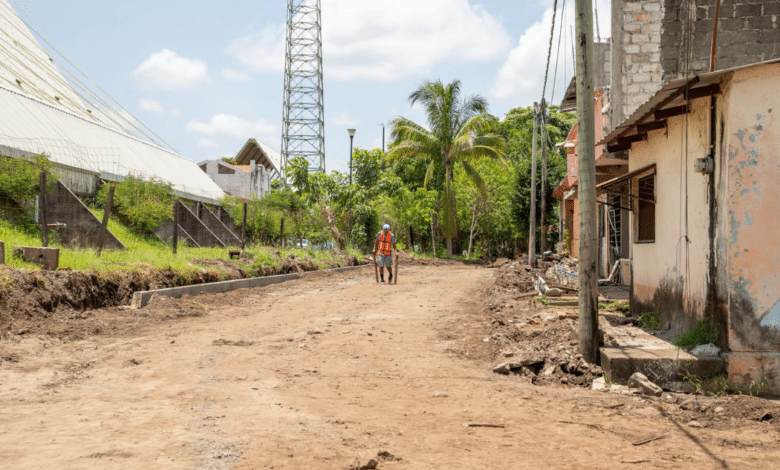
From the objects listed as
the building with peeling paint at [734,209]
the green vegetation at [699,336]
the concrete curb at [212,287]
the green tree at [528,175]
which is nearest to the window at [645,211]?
the building with peeling paint at [734,209]

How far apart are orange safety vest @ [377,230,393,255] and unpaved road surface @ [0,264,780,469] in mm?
8852

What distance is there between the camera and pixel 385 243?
1888 cm

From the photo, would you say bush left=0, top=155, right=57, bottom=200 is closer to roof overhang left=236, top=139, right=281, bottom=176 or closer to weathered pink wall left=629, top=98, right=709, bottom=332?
weathered pink wall left=629, top=98, right=709, bottom=332

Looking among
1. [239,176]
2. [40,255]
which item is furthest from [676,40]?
[239,176]

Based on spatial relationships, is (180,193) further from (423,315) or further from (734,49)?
(734,49)

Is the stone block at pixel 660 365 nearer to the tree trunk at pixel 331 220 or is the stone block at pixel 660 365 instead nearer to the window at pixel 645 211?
the window at pixel 645 211

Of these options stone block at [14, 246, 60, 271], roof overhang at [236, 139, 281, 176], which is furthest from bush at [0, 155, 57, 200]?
roof overhang at [236, 139, 281, 176]

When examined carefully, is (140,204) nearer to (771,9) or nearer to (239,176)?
(771,9)

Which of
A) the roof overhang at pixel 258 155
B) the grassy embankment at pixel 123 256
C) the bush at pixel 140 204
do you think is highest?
the roof overhang at pixel 258 155

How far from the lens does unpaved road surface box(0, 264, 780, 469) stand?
446 centimetres

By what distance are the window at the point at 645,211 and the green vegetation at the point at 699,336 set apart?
9.24 ft

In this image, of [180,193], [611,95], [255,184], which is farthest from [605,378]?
[255,184]

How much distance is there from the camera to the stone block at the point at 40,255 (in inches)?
442

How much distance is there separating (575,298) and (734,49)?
527 centimetres
